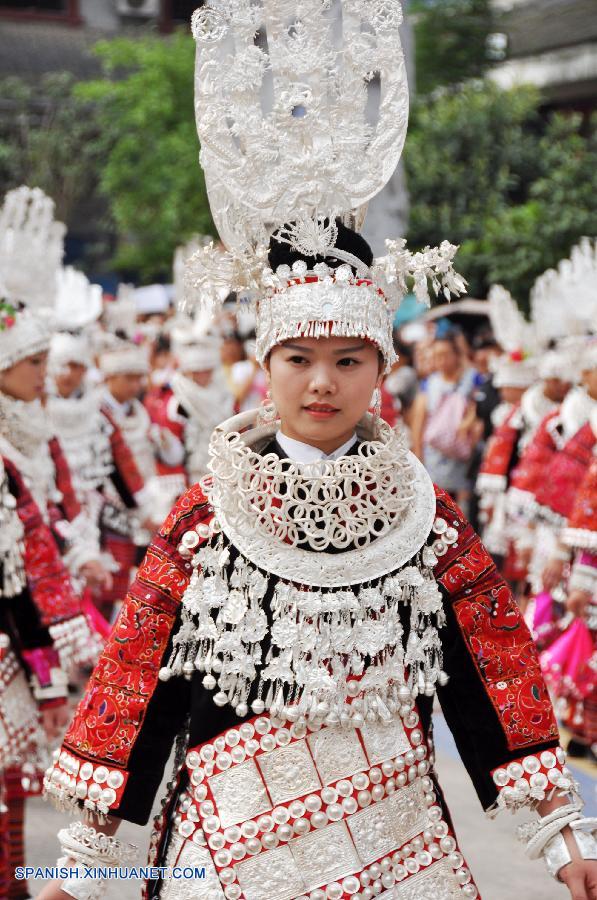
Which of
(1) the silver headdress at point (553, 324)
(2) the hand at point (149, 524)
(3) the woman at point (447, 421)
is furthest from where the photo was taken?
(3) the woman at point (447, 421)

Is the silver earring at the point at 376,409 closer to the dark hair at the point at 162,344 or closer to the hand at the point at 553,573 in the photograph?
the hand at the point at 553,573

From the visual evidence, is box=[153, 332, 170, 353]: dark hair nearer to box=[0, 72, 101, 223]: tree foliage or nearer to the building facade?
the building facade

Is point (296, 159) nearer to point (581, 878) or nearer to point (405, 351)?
point (581, 878)

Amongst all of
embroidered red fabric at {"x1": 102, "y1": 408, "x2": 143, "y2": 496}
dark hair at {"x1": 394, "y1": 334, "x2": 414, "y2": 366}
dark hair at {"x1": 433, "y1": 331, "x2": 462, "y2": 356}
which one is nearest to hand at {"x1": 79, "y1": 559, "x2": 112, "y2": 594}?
embroidered red fabric at {"x1": 102, "y1": 408, "x2": 143, "y2": 496}

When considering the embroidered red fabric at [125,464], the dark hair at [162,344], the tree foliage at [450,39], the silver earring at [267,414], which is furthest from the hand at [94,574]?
the tree foliage at [450,39]

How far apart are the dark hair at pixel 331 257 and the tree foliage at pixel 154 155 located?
18276 mm

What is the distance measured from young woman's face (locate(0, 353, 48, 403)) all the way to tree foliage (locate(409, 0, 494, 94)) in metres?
18.6

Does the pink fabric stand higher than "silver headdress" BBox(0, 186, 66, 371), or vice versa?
"silver headdress" BBox(0, 186, 66, 371)

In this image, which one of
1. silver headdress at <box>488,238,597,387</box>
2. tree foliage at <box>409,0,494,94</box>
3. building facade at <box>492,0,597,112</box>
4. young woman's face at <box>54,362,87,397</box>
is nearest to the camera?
silver headdress at <box>488,238,597,387</box>

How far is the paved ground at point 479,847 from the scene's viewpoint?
5.18 m

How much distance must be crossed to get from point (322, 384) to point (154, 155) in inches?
799

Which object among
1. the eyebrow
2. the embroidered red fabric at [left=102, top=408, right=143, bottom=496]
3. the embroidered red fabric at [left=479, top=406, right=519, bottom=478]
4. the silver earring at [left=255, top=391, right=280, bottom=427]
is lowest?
the silver earring at [left=255, top=391, right=280, bottom=427]

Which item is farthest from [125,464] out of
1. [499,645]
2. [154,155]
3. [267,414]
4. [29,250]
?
[154,155]

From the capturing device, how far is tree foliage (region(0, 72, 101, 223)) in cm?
2591
